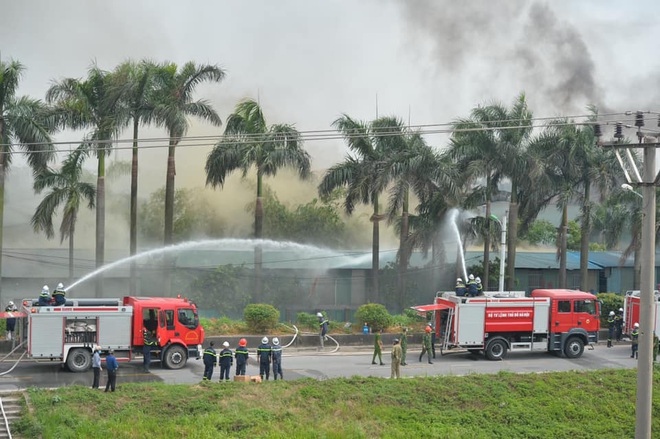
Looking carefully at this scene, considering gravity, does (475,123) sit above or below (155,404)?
above

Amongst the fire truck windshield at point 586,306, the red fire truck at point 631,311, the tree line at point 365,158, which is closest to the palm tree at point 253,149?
the tree line at point 365,158

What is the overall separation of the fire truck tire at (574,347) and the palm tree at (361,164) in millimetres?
12632

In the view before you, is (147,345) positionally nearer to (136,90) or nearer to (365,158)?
(136,90)

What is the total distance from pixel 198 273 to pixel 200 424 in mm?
26150

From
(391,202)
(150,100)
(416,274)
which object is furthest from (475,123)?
(150,100)

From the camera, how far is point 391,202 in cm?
3941

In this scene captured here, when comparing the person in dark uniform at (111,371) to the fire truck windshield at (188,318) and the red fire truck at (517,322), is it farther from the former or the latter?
the red fire truck at (517,322)

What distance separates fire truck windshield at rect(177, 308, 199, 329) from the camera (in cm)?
2728

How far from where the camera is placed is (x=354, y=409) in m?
22.3

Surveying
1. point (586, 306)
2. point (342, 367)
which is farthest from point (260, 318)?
point (586, 306)

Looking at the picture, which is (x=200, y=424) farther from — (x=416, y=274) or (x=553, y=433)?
(x=416, y=274)

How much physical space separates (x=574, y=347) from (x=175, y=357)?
48.0 ft

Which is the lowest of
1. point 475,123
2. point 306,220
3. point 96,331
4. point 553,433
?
point 553,433

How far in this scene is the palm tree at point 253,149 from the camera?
39.0 metres
